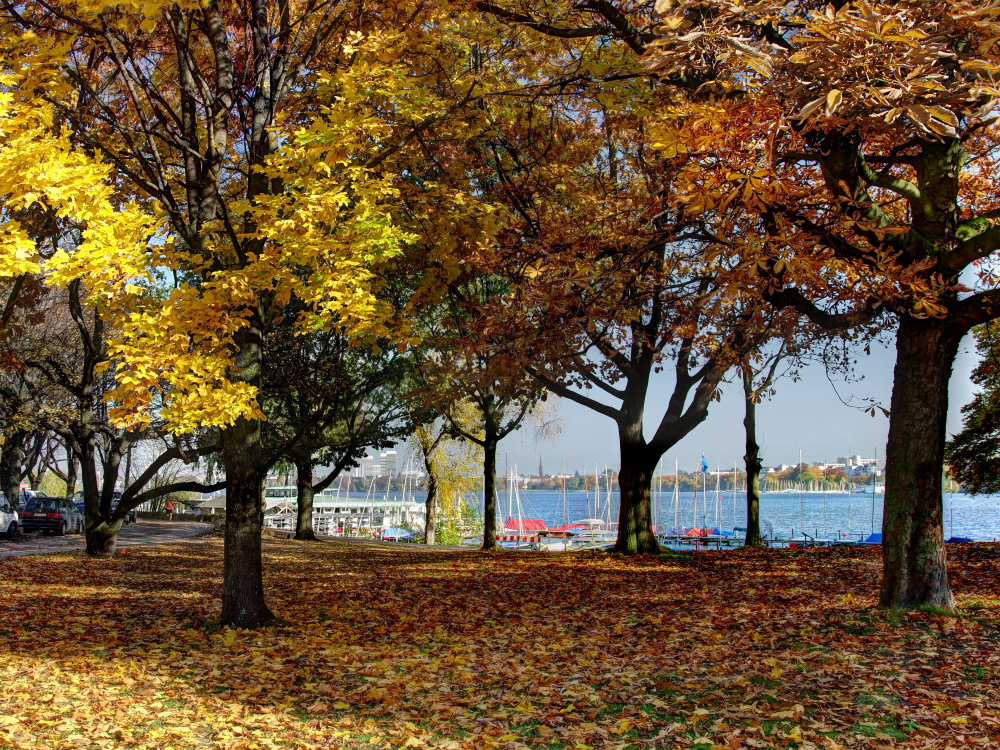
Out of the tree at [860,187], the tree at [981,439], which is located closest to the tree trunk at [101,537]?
the tree at [860,187]

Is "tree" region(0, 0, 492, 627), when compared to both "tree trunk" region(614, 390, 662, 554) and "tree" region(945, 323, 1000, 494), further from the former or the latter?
"tree" region(945, 323, 1000, 494)

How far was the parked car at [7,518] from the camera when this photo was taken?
25.3 m

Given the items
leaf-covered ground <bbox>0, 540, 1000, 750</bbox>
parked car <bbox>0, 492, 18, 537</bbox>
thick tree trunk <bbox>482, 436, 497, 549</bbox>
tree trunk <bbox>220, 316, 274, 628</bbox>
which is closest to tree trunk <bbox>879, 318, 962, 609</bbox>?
leaf-covered ground <bbox>0, 540, 1000, 750</bbox>

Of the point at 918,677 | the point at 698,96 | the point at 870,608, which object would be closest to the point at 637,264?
the point at 698,96

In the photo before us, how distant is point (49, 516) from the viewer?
28734 millimetres

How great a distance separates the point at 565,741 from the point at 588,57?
912cm

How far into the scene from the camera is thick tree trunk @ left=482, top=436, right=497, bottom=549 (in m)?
22.8

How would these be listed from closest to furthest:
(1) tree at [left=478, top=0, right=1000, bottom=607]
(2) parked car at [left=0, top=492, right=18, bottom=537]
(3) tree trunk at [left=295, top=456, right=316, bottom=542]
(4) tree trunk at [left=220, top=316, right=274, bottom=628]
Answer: (1) tree at [left=478, top=0, right=1000, bottom=607] → (4) tree trunk at [left=220, top=316, right=274, bottom=628] → (2) parked car at [left=0, top=492, right=18, bottom=537] → (3) tree trunk at [left=295, top=456, right=316, bottom=542]

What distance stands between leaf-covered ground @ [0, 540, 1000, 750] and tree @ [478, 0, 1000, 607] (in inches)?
60.4

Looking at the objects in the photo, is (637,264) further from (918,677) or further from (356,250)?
(918,677)

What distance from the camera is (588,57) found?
1099 centimetres

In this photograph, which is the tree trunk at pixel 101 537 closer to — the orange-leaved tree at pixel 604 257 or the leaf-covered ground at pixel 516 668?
the leaf-covered ground at pixel 516 668

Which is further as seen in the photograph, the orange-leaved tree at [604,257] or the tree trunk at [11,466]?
the tree trunk at [11,466]

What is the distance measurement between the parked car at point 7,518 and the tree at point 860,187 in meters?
24.5
